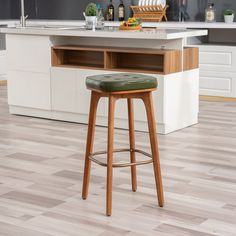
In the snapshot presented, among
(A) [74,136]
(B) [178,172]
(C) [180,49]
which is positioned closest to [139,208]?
(B) [178,172]

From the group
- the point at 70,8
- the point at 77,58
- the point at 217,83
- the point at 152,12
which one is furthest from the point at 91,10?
the point at 70,8

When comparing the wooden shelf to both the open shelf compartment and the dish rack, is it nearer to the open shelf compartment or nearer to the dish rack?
the open shelf compartment

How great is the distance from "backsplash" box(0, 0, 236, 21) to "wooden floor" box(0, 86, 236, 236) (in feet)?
8.51

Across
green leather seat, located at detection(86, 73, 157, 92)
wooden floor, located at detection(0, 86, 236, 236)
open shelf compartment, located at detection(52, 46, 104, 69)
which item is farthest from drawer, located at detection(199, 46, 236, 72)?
green leather seat, located at detection(86, 73, 157, 92)

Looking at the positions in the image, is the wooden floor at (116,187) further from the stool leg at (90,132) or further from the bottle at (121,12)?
the bottle at (121,12)

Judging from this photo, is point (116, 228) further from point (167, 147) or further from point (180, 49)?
point (180, 49)

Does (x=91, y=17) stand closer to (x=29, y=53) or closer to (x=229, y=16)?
(x=29, y=53)

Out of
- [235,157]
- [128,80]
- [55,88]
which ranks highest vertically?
[128,80]

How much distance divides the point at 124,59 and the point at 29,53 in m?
0.92

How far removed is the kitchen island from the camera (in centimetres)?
469

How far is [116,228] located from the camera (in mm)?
2717

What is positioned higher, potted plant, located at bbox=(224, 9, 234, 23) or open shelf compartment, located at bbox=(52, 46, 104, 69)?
potted plant, located at bbox=(224, 9, 234, 23)

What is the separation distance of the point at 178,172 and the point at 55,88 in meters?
1.95

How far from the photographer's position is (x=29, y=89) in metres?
5.40
